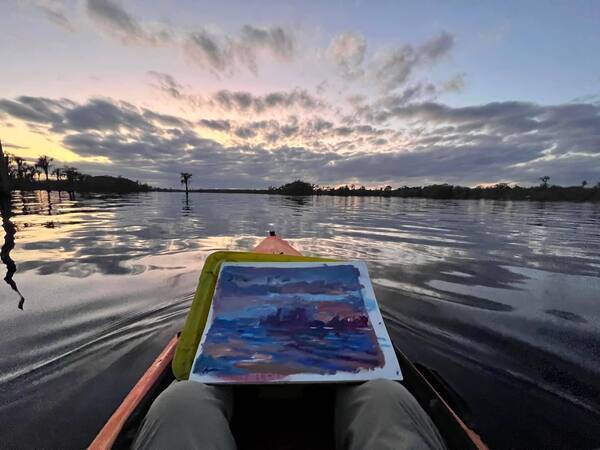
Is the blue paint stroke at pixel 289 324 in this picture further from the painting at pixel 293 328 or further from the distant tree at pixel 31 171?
the distant tree at pixel 31 171

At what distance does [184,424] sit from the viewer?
1.58 m

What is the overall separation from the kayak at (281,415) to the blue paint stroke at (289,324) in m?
0.26

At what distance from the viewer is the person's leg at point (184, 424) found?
152cm

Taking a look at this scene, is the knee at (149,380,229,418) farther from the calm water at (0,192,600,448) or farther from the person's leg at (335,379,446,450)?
the calm water at (0,192,600,448)

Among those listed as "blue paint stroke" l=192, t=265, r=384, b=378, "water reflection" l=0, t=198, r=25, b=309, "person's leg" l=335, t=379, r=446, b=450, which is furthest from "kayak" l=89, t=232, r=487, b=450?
"water reflection" l=0, t=198, r=25, b=309

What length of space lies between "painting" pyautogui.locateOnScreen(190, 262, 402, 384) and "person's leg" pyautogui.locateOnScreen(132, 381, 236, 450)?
54 cm

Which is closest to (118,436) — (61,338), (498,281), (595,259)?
(61,338)

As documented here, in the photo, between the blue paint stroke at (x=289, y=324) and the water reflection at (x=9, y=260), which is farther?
the water reflection at (x=9, y=260)


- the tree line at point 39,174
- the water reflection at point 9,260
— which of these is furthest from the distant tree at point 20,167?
the water reflection at point 9,260

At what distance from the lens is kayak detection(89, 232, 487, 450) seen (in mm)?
2031

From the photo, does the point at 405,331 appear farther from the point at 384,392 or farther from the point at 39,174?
the point at 39,174

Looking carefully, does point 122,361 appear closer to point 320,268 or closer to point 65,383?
point 65,383

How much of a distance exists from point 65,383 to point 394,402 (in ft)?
Result: 13.9

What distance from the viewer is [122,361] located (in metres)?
4.34
